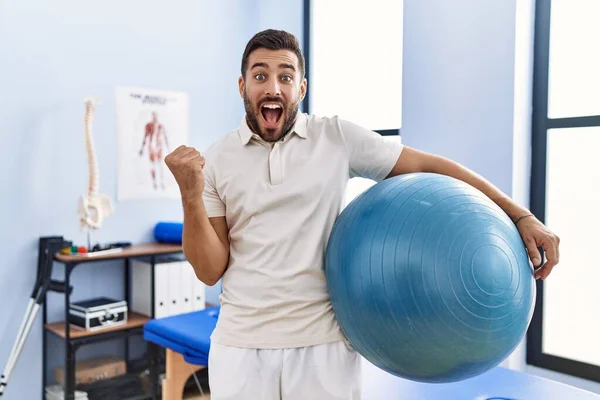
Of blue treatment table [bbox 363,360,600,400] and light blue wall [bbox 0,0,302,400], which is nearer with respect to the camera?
blue treatment table [bbox 363,360,600,400]

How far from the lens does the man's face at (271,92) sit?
1312 millimetres

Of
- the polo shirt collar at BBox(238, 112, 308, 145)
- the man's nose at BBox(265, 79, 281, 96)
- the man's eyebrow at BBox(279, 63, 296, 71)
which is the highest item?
the man's eyebrow at BBox(279, 63, 296, 71)

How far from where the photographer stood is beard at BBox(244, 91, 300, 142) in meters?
1.33

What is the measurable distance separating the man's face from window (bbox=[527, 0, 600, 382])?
66.2 inches

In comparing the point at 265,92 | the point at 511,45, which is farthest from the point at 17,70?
the point at 511,45

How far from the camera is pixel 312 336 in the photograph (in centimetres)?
124

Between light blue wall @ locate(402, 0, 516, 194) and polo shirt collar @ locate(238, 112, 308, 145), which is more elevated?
light blue wall @ locate(402, 0, 516, 194)

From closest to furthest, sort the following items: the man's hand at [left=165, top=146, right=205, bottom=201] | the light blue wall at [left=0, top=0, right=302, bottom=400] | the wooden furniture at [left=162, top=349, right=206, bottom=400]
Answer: the man's hand at [left=165, top=146, right=205, bottom=201] < the wooden furniture at [left=162, top=349, right=206, bottom=400] < the light blue wall at [left=0, top=0, right=302, bottom=400]

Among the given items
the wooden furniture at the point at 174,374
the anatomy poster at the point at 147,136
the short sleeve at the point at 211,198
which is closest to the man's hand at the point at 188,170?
the short sleeve at the point at 211,198

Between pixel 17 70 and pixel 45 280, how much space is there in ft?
3.52

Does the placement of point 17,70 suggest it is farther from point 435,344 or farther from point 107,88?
point 435,344

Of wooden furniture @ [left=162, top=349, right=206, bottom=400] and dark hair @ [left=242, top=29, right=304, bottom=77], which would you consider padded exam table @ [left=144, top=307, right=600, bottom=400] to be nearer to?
wooden furniture @ [left=162, top=349, right=206, bottom=400]

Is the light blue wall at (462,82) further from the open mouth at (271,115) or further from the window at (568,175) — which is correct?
the open mouth at (271,115)

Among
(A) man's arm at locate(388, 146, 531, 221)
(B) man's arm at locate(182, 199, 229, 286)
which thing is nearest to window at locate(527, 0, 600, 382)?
(A) man's arm at locate(388, 146, 531, 221)
